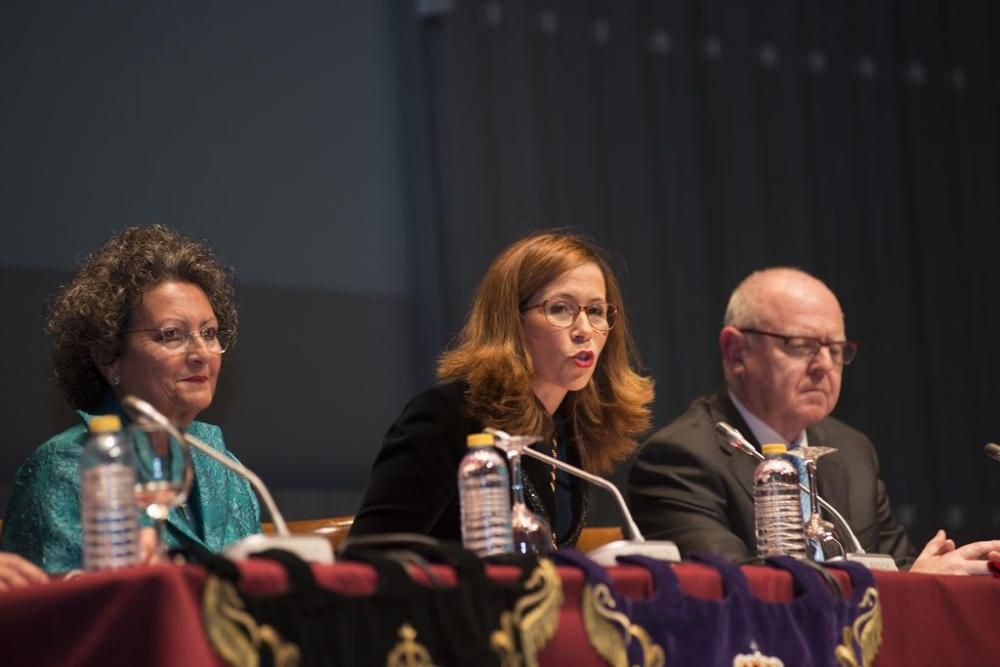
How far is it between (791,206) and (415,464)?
297 centimetres

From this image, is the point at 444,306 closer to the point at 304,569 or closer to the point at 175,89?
the point at 175,89

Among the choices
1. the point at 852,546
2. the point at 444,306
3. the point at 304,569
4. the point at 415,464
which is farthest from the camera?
the point at 444,306

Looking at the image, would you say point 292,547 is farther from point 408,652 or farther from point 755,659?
point 755,659

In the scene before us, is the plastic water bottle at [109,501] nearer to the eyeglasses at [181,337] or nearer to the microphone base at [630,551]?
the microphone base at [630,551]

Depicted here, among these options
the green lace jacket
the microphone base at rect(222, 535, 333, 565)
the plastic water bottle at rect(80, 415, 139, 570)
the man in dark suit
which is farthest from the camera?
the man in dark suit

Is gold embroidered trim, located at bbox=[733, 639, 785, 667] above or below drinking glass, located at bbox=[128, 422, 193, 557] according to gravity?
below

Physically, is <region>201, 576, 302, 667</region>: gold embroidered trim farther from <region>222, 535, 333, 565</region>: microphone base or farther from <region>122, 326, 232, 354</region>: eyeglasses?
<region>122, 326, 232, 354</region>: eyeglasses

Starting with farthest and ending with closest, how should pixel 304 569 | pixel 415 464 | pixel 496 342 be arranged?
pixel 496 342, pixel 415 464, pixel 304 569

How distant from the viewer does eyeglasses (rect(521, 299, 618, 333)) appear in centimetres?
347

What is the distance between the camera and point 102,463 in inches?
74.5

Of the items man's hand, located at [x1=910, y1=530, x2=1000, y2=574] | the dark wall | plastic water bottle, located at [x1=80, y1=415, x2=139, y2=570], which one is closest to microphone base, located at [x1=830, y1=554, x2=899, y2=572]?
man's hand, located at [x1=910, y1=530, x2=1000, y2=574]

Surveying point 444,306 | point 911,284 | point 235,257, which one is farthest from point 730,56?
point 235,257

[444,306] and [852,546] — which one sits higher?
[444,306]

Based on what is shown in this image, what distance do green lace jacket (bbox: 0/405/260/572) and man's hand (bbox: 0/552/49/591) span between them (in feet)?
2.79
